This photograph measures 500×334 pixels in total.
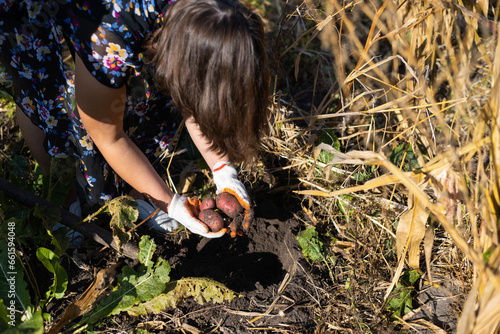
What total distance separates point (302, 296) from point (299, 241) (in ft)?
0.76

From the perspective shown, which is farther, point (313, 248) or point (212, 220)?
point (313, 248)

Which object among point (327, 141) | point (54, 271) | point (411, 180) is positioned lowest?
point (327, 141)

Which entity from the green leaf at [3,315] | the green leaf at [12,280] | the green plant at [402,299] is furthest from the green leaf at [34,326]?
the green plant at [402,299]

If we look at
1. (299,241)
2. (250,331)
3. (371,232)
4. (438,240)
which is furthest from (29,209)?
(438,240)

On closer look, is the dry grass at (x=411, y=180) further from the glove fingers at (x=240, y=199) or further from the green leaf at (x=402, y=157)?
the glove fingers at (x=240, y=199)

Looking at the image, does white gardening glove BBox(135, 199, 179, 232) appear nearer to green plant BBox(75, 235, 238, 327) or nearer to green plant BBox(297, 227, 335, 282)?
green plant BBox(75, 235, 238, 327)

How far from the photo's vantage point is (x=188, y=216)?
162cm

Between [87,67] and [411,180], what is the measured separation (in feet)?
3.51

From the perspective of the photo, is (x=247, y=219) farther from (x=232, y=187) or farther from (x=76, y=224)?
(x=76, y=224)

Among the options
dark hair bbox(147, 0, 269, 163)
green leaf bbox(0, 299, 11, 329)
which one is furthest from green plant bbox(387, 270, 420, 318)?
green leaf bbox(0, 299, 11, 329)

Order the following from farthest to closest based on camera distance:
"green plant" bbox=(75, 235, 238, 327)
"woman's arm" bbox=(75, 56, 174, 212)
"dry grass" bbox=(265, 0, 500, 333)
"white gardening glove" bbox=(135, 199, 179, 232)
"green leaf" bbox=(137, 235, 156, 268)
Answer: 1. "white gardening glove" bbox=(135, 199, 179, 232)
2. "green leaf" bbox=(137, 235, 156, 268)
3. "green plant" bbox=(75, 235, 238, 327)
4. "woman's arm" bbox=(75, 56, 174, 212)
5. "dry grass" bbox=(265, 0, 500, 333)

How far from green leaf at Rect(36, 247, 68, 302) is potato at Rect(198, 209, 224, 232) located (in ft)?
1.80

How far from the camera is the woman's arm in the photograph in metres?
1.35

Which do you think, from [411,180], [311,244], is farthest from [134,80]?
[411,180]
